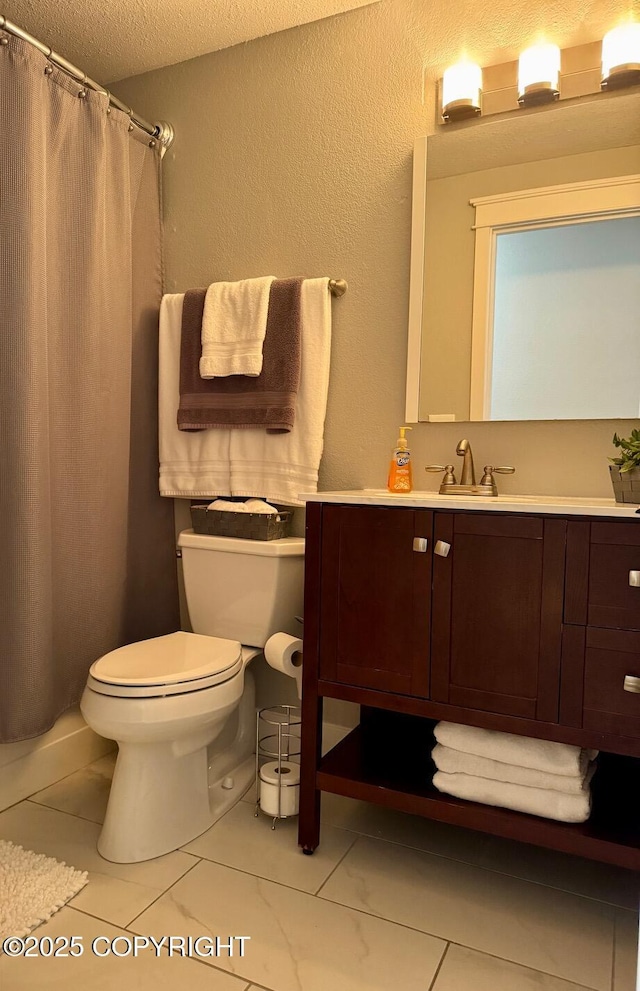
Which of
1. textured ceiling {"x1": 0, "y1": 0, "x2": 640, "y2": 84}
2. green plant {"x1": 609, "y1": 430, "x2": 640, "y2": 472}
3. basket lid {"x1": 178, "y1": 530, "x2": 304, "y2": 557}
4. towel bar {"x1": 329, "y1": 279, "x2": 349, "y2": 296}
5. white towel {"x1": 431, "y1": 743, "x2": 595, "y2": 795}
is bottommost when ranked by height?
white towel {"x1": 431, "y1": 743, "x2": 595, "y2": 795}

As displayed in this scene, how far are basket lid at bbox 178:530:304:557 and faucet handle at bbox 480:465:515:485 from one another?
0.57 metres

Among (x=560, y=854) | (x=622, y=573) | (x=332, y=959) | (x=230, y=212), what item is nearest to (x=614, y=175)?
(x=622, y=573)

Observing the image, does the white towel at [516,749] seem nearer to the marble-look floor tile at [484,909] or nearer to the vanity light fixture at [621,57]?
the marble-look floor tile at [484,909]

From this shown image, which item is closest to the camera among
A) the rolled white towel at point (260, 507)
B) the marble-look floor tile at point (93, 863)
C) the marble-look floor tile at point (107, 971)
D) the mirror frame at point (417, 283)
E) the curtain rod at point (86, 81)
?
the marble-look floor tile at point (107, 971)

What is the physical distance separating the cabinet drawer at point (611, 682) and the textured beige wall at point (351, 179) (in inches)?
21.3

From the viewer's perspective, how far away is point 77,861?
161 cm

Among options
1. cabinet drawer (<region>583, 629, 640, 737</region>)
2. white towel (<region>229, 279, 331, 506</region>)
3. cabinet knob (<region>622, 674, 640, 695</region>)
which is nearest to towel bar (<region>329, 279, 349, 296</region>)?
white towel (<region>229, 279, 331, 506</region>)

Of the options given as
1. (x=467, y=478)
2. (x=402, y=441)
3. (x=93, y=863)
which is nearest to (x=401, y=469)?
(x=402, y=441)

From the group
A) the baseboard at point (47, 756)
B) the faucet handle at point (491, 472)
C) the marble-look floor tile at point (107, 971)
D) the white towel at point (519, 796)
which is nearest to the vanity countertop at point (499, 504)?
the faucet handle at point (491, 472)

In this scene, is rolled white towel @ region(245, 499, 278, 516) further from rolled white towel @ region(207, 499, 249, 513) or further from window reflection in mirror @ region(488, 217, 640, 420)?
window reflection in mirror @ region(488, 217, 640, 420)

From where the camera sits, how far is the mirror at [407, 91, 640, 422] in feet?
5.59

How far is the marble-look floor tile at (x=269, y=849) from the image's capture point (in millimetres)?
1577

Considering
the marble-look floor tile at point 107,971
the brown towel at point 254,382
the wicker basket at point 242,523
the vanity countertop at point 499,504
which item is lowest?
the marble-look floor tile at point 107,971

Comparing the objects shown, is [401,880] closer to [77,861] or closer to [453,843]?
[453,843]
